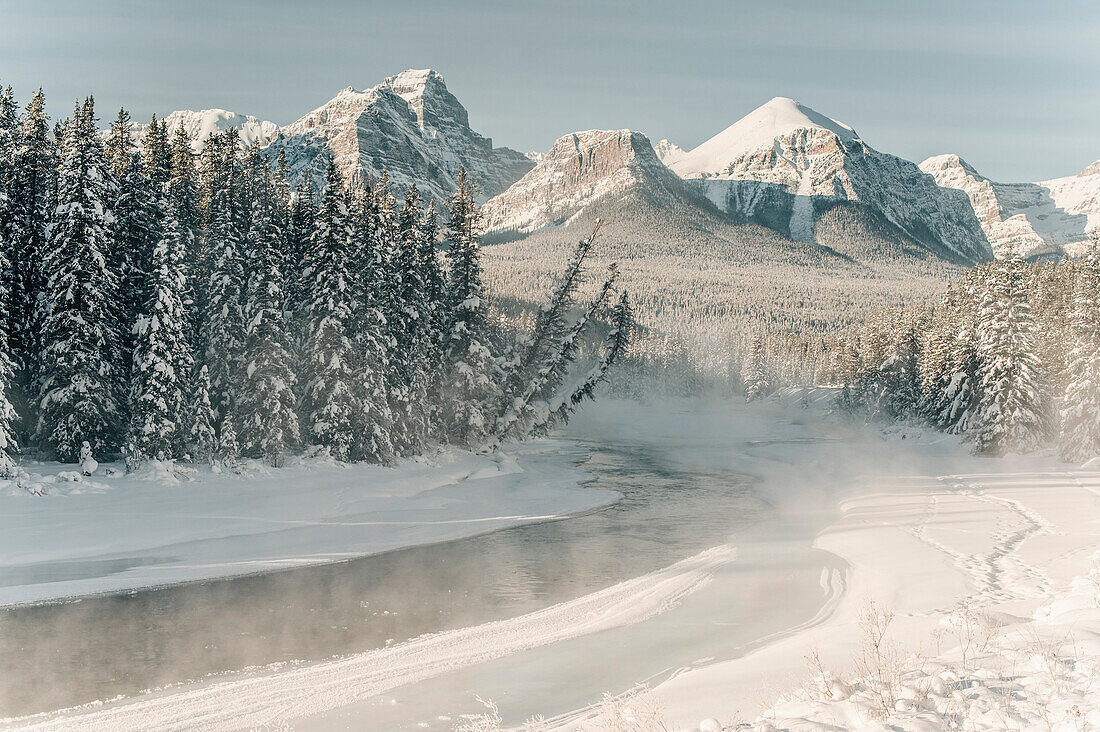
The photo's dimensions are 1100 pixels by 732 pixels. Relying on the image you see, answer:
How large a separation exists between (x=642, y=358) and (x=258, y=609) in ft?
457

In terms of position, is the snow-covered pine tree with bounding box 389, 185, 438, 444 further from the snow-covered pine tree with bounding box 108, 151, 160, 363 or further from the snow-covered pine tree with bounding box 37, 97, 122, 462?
the snow-covered pine tree with bounding box 37, 97, 122, 462

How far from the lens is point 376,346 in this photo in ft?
122

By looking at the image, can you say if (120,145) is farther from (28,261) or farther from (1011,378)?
(1011,378)

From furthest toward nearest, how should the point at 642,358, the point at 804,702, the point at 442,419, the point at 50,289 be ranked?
the point at 642,358 < the point at 442,419 < the point at 50,289 < the point at 804,702

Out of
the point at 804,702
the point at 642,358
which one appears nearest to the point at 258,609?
the point at 804,702

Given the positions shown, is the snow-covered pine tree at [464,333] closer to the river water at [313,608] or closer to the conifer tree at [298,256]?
the conifer tree at [298,256]

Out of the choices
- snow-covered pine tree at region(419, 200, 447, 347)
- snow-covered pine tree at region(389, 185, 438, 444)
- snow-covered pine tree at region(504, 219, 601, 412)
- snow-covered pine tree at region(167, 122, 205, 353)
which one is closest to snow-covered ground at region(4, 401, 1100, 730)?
snow-covered pine tree at region(389, 185, 438, 444)

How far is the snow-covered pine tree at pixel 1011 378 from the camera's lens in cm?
4503

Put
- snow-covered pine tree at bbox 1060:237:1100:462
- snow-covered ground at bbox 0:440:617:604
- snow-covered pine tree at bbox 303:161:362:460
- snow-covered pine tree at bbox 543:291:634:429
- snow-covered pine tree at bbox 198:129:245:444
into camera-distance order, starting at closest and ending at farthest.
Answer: snow-covered ground at bbox 0:440:617:604, snow-covered pine tree at bbox 198:129:245:444, snow-covered pine tree at bbox 303:161:362:460, snow-covered pine tree at bbox 1060:237:1100:462, snow-covered pine tree at bbox 543:291:634:429

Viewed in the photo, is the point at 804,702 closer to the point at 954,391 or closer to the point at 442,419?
the point at 442,419

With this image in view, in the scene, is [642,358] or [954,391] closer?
[954,391]

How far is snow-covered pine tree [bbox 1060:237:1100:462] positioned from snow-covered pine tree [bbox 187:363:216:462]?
1758 inches

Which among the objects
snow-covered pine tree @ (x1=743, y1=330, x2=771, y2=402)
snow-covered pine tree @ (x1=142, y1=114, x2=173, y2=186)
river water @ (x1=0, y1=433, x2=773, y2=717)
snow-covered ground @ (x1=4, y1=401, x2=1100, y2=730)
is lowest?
snow-covered pine tree @ (x1=743, y1=330, x2=771, y2=402)

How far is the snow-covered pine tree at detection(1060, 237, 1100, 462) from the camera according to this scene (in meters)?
39.9
